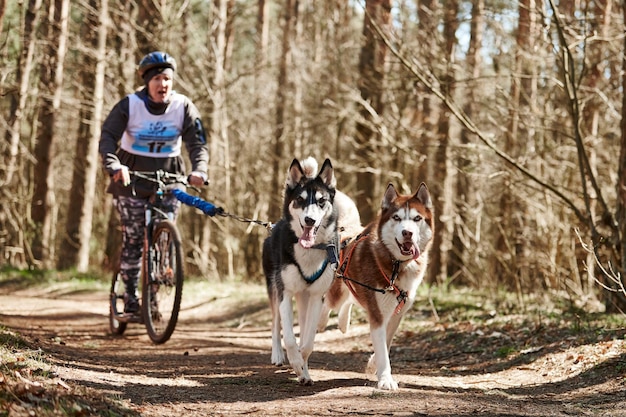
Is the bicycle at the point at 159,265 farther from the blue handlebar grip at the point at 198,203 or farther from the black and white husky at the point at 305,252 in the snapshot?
the black and white husky at the point at 305,252

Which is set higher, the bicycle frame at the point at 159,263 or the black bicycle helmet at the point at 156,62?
the black bicycle helmet at the point at 156,62

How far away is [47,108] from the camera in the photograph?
13.6m

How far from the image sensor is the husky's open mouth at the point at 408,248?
539 cm

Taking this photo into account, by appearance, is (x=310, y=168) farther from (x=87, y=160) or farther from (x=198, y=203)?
(x=87, y=160)

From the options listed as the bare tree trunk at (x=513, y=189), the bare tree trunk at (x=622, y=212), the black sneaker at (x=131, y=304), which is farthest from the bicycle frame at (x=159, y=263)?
the bare tree trunk at (x=513, y=189)

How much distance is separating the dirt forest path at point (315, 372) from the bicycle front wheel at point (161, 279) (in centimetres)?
22

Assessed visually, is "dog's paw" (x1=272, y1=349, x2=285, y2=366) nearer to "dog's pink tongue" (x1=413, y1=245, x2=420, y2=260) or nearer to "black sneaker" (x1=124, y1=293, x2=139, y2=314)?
"dog's pink tongue" (x1=413, y1=245, x2=420, y2=260)

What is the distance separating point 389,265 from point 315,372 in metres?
1.09

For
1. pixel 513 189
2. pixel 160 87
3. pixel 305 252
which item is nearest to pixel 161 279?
pixel 160 87

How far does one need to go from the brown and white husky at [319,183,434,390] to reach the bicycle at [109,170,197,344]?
67.9 inches

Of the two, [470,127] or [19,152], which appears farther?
[19,152]

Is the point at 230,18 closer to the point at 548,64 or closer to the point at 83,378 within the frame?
the point at 548,64

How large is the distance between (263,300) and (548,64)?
5.72m

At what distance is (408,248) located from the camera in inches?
213
